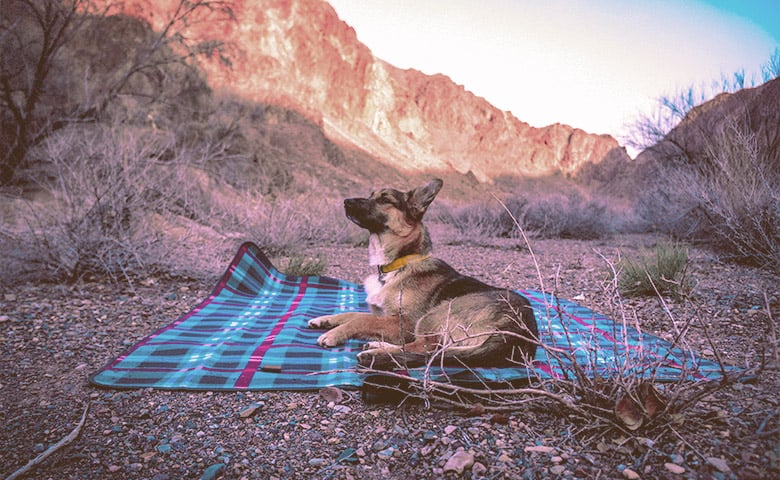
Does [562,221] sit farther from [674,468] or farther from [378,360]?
[674,468]

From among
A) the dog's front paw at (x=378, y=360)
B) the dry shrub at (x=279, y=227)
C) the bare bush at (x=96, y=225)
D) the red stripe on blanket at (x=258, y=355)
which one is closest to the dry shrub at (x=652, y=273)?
the dog's front paw at (x=378, y=360)

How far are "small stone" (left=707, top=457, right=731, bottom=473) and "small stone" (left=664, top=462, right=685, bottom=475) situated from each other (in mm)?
105

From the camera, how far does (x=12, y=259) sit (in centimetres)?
489

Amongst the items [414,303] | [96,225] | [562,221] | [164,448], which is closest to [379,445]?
[164,448]

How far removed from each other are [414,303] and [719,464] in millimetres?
2143

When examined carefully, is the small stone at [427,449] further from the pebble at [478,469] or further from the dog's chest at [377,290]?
Result: the dog's chest at [377,290]

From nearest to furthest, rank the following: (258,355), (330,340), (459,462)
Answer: (459,462), (258,355), (330,340)

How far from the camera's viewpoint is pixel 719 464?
1.61 metres

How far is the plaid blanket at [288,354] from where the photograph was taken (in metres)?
2.11

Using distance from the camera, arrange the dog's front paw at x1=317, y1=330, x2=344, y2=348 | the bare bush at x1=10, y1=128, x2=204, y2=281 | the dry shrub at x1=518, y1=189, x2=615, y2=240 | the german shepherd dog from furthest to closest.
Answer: the dry shrub at x1=518, y1=189, x2=615, y2=240
the bare bush at x1=10, y1=128, x2=204, y2=281
the dog's front paw at x1=317, y1=330, x2=344, y2=348
the german shepherd dog

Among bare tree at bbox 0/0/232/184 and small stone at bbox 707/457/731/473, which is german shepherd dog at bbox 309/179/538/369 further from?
bare tree at bbox 0/0/232/184

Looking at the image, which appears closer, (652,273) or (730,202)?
(652,273)

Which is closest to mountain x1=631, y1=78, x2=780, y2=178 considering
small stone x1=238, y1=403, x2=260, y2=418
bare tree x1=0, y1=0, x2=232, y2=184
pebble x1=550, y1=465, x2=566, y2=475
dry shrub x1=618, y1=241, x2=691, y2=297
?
dry shrub x1=618, y1=241, x2=691, y2=297

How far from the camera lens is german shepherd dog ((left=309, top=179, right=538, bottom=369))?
2654 mm
